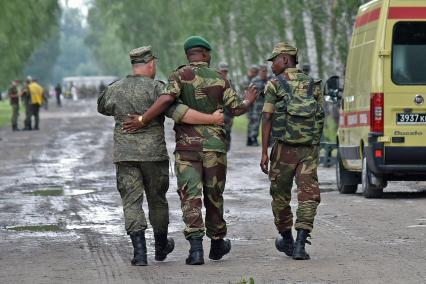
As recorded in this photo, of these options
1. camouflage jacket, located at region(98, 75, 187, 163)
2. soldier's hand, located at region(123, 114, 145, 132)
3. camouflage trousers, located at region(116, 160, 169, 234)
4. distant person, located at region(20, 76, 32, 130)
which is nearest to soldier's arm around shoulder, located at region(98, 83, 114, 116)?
camouflage jacket, located at region(98, 75, 187, 163)

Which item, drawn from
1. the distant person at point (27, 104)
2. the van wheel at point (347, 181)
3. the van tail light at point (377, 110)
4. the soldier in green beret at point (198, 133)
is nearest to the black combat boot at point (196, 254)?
the soldier in green beret at point (198, 133)

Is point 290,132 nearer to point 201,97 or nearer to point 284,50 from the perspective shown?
point 284,50

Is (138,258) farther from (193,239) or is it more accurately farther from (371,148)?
(371,148)

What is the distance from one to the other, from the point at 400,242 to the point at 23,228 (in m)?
4.01

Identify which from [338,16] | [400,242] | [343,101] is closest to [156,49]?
[338,16]

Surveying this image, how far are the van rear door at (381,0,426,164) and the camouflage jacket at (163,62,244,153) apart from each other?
19.4ft

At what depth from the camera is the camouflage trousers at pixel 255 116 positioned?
30830 mm

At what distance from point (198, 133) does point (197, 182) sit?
374 mm

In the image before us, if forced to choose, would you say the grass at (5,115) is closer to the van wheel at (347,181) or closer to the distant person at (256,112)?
the distant person at (256,112)

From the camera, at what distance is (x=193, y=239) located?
10.5m

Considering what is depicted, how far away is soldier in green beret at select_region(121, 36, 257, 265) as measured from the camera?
1048cm

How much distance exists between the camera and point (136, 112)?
1068 cm

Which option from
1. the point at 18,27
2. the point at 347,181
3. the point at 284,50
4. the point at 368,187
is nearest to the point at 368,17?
the point at 368,187

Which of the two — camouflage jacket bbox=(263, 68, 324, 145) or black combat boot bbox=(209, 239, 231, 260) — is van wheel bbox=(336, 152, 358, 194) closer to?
camouflage jacket bbox=(263, 68, 324, 145)
